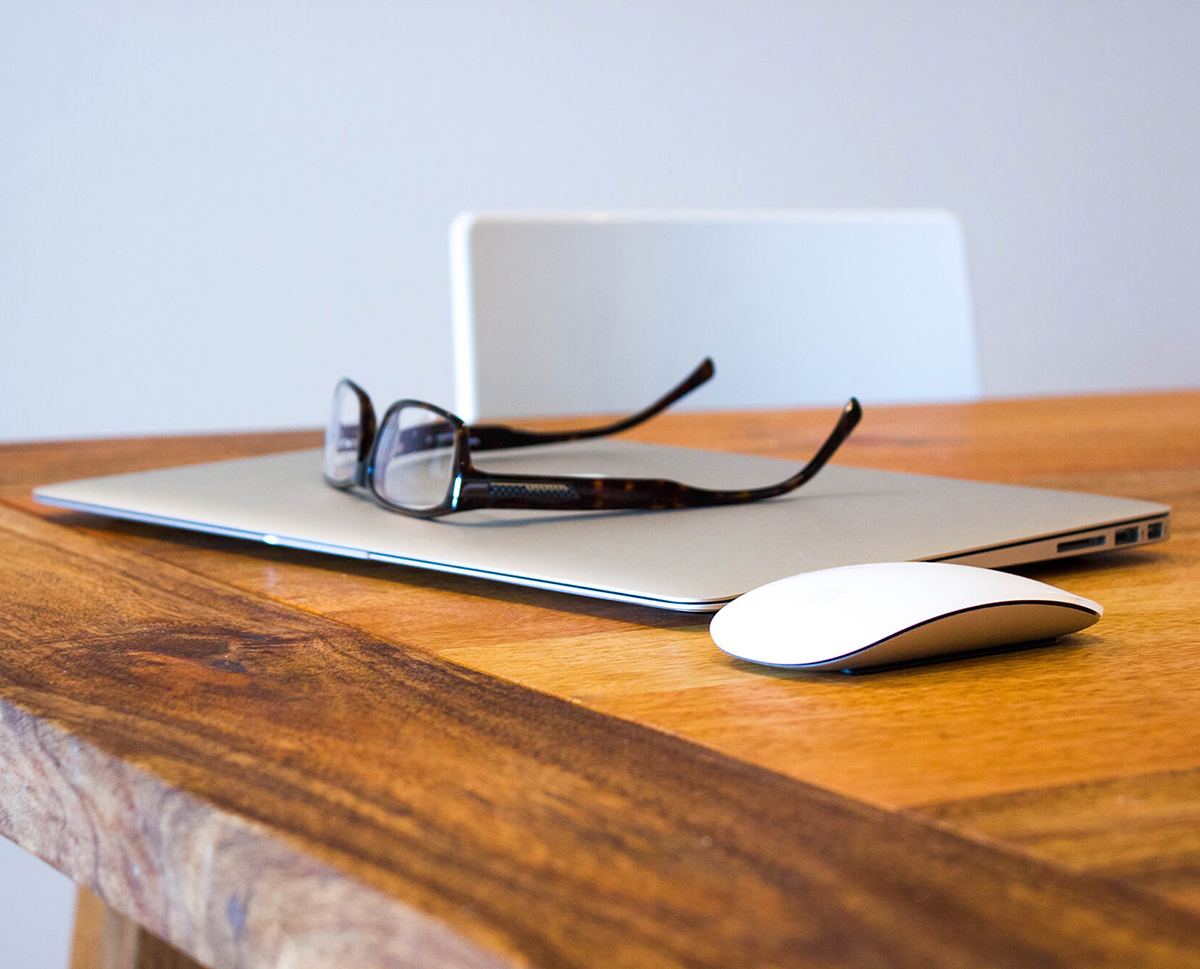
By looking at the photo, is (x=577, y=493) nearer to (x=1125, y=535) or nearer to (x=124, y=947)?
(x=1125, y=535)

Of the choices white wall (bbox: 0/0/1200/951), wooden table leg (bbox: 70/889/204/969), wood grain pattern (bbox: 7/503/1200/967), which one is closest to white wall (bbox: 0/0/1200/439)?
white wall (bbox: 0/0/1200/951)

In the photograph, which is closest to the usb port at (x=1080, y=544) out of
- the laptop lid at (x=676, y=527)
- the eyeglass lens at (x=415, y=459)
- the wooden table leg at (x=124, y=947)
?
the laptop lid at (x=676, y=527)

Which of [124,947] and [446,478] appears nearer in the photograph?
[446,478]

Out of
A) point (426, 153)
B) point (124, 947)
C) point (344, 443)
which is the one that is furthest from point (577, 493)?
point (426, 153)

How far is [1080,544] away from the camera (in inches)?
17.1

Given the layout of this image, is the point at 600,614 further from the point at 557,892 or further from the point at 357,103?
the point at 357,103

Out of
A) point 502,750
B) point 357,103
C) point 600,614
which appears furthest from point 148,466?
point 357,103

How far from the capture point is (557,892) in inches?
7.4

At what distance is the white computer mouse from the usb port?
0.11 meters

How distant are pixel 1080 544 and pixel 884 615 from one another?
0.56 ft

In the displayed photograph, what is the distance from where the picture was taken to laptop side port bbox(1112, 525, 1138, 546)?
1.46 ft

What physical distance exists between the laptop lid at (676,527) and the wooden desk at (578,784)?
16 millimetres

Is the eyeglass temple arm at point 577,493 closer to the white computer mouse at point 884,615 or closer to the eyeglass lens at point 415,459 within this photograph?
the eyeglass lens at point 415,459

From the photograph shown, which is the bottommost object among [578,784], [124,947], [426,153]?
[124,947]
